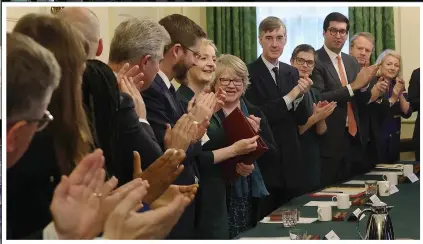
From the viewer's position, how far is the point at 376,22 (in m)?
2.96

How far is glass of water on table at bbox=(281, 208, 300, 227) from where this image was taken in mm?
3124

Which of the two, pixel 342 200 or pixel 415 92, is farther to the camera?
pixel 342 200

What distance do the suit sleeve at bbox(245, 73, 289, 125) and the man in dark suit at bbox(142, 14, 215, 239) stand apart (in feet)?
0.57

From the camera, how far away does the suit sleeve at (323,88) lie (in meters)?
3.16

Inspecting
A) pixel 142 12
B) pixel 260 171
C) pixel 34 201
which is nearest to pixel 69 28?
pixel 142 12

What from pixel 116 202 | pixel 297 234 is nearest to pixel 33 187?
pixel 116 202

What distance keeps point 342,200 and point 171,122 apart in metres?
0.81

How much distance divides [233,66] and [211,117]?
0.21 m

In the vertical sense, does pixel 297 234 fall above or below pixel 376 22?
below

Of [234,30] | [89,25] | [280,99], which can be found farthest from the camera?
[280,99]

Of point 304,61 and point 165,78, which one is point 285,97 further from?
point 165,78

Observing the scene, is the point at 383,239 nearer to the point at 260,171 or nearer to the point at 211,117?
the point at 260,171

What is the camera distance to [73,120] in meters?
2.55

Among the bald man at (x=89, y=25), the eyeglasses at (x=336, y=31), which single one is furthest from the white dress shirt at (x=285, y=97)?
the bald man at (x=89, y=25)
